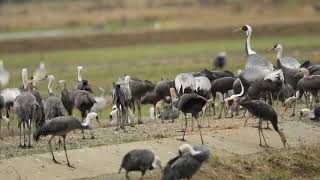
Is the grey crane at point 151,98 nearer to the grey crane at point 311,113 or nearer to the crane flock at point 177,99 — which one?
the crane flock at point 177,99

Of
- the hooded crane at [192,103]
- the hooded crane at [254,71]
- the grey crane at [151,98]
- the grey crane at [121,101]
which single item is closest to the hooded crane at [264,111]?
the hooded crane at [192,103]

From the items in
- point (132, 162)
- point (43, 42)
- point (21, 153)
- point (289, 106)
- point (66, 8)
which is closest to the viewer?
point (132, 162)

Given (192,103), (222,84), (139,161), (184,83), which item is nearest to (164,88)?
(222,84)

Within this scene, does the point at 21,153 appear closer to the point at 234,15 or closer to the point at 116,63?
the point at 116,63

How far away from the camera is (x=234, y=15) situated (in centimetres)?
7325

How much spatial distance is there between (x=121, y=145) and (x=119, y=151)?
0.48 metres

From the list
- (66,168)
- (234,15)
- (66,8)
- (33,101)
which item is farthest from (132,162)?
(66,8)

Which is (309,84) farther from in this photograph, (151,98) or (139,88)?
(139,88)

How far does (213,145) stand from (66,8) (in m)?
77.9

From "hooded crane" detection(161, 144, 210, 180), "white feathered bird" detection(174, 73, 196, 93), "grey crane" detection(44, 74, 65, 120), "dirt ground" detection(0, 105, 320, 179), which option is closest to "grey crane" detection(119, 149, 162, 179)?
"hooded crane" detection(161, 144, 210, 180)

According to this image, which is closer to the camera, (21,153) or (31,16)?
(21,153)

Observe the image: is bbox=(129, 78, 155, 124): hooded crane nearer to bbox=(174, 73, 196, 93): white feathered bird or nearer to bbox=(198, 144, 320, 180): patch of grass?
bbox=(174, 73, 196, 93): white feathered bird

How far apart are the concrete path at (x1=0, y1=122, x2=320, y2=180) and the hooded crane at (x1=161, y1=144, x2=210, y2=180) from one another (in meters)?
1.68

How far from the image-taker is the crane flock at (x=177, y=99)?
1444 cm
